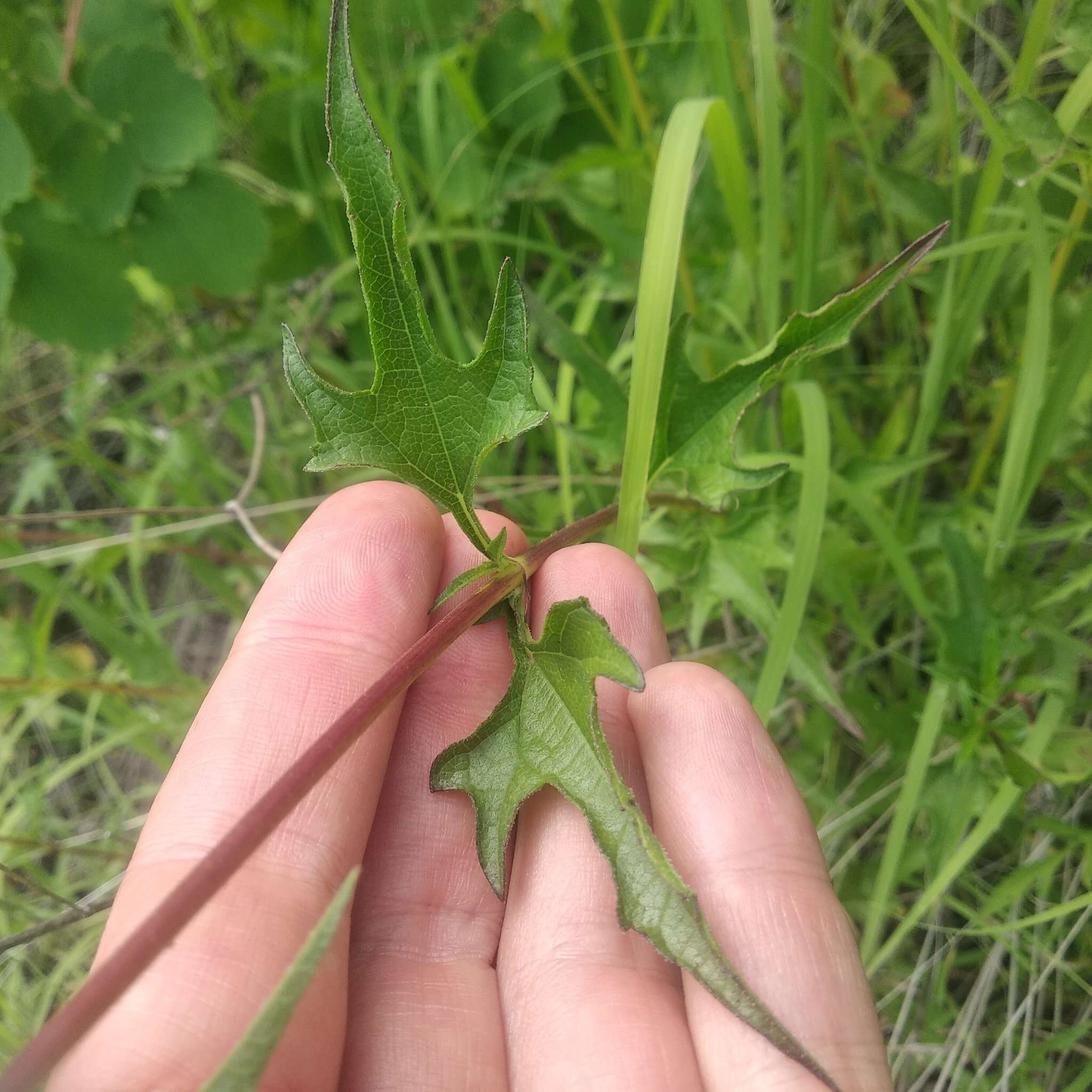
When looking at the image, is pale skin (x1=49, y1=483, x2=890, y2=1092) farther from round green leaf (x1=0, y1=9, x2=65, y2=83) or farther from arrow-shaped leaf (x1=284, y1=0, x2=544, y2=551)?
round green leaf (x1=0, y1=9, x2=65, y2=83)

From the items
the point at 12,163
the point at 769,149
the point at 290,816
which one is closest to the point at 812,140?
the point at 769,149

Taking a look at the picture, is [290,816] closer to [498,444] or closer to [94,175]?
[498,444]

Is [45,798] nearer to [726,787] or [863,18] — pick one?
[726,787]

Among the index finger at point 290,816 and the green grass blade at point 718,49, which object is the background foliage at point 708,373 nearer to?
the green grass blade at point 718,49

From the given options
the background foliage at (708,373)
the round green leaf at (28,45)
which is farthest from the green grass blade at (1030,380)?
the round green leaf at (28,45)

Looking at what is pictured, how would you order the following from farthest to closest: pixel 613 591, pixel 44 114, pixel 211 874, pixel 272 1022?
1. pixel 44 114
2. pixel 613 591
3. pixel 211 874
4. pixel 272 1022

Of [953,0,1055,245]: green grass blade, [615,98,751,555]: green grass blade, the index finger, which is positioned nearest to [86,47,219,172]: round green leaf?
the index finger
